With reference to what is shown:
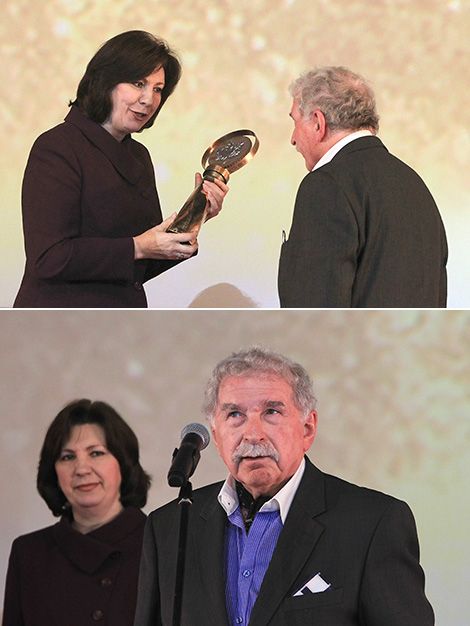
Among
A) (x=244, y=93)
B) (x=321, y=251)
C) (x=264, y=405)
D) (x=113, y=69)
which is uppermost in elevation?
(x=244, y=93)

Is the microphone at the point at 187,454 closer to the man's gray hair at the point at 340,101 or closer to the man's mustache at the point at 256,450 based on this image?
the man's mustache at the point at 256,450

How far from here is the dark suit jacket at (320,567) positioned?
1.99 metres

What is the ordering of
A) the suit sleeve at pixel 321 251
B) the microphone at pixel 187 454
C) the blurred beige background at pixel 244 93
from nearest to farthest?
the microphone at pixel 187 454, the suit sleeve at pixel 321 251, the blurred beige background at pixel 244 93

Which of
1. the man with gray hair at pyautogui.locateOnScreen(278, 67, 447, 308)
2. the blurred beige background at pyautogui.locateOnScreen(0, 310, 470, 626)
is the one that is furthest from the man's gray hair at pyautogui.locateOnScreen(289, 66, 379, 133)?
the blurred beige background at pyautogui.locateOnScreen(0, 310, 470, 626)

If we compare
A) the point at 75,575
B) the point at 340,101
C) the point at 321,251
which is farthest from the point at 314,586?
the point at 340,101

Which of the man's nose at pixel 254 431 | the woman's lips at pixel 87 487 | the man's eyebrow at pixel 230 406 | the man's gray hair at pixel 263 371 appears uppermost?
the man's gray hair at pixel 263 371

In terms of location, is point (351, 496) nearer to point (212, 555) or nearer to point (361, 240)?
point (212, 555)

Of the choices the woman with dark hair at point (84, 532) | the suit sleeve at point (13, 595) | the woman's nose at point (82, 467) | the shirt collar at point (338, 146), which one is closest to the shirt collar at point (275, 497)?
the woman with dark hair at point (84, 532)

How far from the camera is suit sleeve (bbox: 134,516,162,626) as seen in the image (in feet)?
7.00

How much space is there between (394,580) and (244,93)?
3.02 meters

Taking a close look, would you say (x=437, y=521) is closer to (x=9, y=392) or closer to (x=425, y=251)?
(x=425, y=251)

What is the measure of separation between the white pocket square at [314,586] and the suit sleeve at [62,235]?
45.4 inches

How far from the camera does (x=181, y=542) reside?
1866 mm

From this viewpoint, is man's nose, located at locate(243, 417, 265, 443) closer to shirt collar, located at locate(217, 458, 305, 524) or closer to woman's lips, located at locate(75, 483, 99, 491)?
shirt collar, located at locate(217, 458, 305, 524)
